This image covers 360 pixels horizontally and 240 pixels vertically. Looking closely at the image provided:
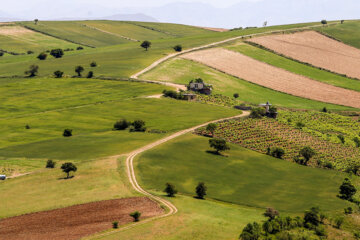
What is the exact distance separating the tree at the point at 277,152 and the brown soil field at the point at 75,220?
41.9 m

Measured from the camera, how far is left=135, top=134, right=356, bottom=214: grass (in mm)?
78938

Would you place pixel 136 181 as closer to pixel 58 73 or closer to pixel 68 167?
pixel 68 167

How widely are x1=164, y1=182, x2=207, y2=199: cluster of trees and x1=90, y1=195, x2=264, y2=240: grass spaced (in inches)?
44.8

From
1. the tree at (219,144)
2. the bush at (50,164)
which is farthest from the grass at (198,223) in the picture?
the bush at (50,164)

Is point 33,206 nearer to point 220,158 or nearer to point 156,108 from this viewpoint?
point 220,158

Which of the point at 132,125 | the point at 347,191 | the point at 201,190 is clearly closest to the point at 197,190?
the point at 201,190

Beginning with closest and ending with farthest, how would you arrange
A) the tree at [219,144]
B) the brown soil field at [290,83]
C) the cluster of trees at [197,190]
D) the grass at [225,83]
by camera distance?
the cluster of trees at [197,190], the tree at [219,144], the grass at [225,83], the brown soil field at [290,83]

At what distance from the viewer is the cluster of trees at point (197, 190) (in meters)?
74.3

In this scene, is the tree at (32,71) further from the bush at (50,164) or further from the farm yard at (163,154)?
the bush at (50,164)

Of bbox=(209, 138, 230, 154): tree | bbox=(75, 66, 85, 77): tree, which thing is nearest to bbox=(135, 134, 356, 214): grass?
bbox=(209, 138, 230, 154): tree

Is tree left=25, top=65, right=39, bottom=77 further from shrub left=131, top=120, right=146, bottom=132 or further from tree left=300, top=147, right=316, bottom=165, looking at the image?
tree left=300, top=147, right=316, bottom=165

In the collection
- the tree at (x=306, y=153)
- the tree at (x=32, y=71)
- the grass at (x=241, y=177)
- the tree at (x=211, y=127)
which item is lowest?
the grass at (x=241, y=177)

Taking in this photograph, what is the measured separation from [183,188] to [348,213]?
27.1 meters

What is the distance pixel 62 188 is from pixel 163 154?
925 inches
